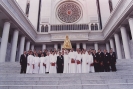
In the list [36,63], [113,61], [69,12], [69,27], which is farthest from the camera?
[69,12]

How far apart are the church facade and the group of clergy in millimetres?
7344

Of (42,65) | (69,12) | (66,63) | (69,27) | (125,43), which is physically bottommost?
(42,65)

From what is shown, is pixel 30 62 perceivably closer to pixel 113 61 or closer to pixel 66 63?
pixel 66 63

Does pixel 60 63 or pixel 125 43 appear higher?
pixel 125 43

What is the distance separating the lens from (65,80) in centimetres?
567

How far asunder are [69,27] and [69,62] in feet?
→ 44.0

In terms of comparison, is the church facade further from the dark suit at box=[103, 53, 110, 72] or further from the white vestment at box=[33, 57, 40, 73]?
the dark suit at box=[103, 53, 110, 72]

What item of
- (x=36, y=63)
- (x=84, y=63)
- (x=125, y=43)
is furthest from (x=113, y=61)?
(x=125, y=43)

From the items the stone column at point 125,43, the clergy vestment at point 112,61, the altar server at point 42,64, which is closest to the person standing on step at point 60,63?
the altar server at point 42,64

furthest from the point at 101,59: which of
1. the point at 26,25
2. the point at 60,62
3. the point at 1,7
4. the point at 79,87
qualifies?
the point at 26,25

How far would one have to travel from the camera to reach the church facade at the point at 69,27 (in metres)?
16.6

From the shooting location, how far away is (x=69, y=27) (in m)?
21.3

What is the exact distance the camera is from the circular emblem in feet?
75.3

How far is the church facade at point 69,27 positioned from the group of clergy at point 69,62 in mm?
7344
